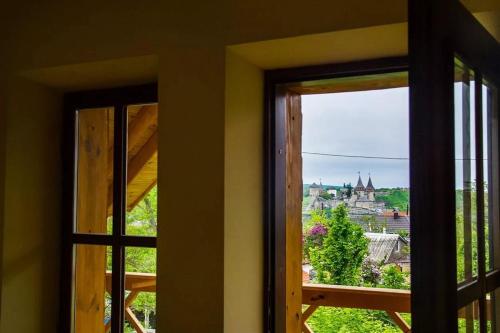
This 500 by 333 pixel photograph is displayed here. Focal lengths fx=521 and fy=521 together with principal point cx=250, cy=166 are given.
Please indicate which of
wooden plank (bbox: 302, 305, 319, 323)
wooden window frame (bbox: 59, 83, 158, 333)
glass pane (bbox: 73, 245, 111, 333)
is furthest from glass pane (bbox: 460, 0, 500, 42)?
A: wooden plank (bbox: 302, 305, 319, 323)

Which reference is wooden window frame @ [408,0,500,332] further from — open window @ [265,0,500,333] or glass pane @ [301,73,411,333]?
glass pane @ [301,73,411,333]

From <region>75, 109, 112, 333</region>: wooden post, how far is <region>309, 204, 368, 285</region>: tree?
43.0 inches

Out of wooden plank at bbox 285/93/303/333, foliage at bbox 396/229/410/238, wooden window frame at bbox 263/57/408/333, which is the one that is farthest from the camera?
foliage at bbox 396/229/410/238

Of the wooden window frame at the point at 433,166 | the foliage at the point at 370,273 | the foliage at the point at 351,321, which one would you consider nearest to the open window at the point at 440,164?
the wooden window frame at the point at 433,166

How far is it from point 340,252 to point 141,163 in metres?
1.14

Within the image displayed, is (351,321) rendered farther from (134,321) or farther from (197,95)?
(197,95)

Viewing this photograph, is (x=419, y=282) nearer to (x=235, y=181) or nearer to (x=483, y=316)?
(x=483, y=316)

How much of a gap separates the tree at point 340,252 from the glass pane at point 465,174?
1.41 metres

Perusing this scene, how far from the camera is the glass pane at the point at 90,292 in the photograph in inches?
84.9

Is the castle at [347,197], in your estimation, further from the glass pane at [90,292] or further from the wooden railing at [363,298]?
the glass pane at [90,292]

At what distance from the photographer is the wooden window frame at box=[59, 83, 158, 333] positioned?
2.05 m

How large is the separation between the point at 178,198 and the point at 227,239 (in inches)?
8.0

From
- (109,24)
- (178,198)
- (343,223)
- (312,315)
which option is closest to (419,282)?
(178,198)

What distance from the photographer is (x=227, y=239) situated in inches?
62.4
